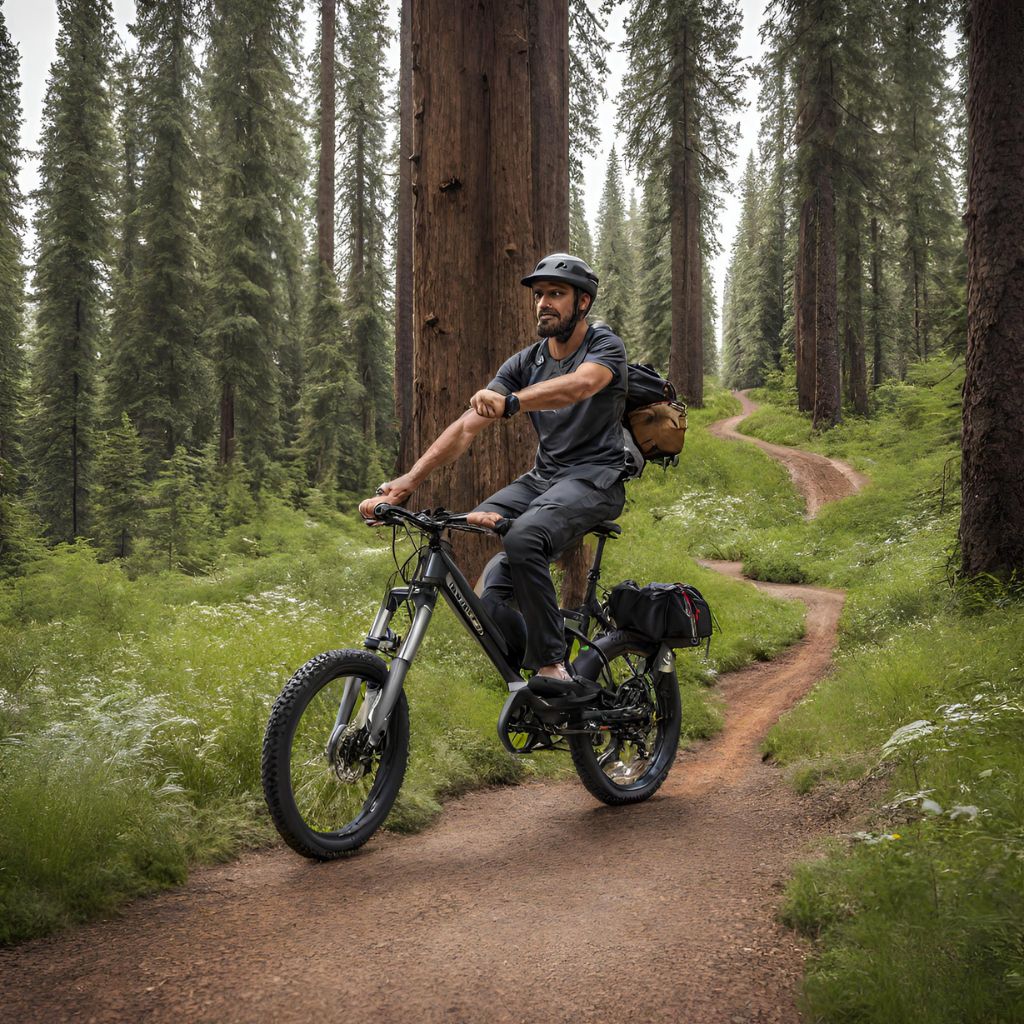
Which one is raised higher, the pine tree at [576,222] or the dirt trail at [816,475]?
the pine tree at [576,222]

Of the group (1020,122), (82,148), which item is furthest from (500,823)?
(82,148)

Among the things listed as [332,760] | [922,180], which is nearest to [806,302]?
[922,180]

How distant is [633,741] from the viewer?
5191 millimetres

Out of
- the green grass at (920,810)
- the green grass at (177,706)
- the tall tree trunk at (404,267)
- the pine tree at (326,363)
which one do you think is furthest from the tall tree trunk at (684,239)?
the green grass at (920,810)

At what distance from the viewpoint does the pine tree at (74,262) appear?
2264 cm

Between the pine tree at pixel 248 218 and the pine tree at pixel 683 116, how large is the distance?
32.7 ft

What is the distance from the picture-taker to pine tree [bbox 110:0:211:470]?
2334cm

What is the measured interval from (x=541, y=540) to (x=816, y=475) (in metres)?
19.6

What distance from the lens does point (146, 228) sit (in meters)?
23.8

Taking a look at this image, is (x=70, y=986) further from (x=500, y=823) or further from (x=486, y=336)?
(x=486, y=336)

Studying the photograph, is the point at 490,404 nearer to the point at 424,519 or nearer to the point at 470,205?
the point at 424,519

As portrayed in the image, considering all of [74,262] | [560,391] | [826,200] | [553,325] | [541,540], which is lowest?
[541,540]

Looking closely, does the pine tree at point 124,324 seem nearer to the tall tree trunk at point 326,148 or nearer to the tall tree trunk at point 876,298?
the tall tree trunk at point 326,148

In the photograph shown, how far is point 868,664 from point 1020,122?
5.02 meters
